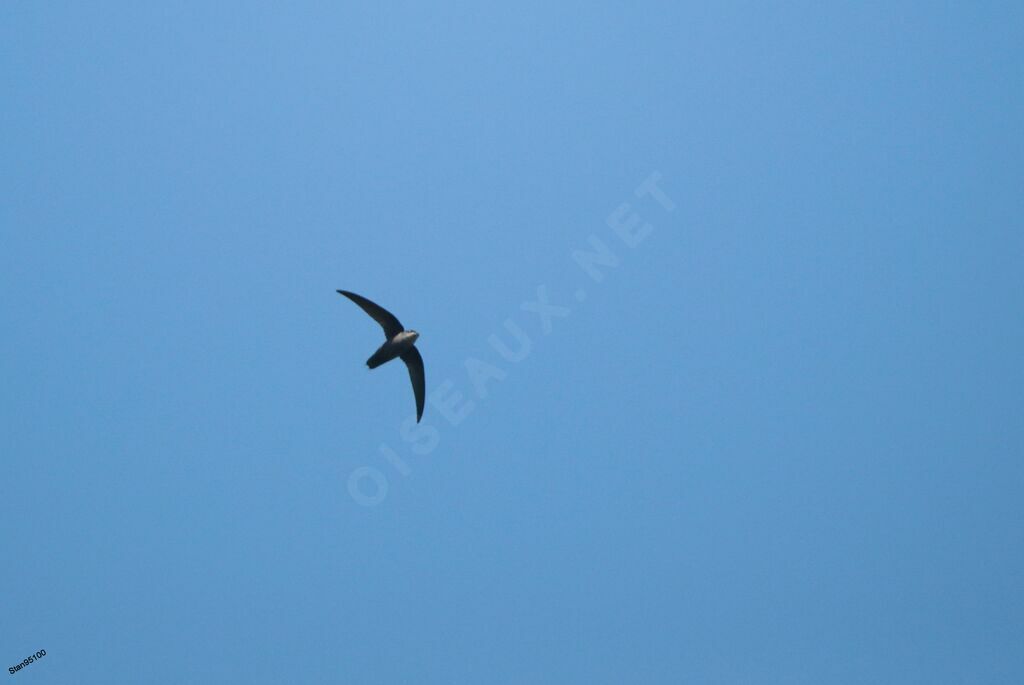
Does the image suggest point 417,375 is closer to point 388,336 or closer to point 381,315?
point 388,336

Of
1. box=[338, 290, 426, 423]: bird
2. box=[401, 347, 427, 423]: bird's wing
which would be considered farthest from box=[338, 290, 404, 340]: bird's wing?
box=[401, 347, 427, 423]: bird's wing

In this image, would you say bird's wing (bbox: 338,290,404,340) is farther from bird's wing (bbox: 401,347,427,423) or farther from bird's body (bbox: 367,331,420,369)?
bird's wing (bbox: 401,347,427,423)

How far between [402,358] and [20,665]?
43.2 feet

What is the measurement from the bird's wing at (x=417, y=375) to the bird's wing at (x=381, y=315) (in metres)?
0.84

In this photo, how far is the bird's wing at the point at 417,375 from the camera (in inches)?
837

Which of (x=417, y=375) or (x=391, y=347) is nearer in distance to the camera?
(x=391, y=347)

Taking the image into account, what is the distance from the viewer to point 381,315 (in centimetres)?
2031

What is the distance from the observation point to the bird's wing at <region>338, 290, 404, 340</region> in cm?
1992

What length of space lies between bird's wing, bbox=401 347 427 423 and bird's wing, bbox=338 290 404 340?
0.84m

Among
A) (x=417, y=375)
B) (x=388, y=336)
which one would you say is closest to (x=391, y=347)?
(x=388, y=336)

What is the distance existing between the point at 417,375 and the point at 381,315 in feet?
6.93

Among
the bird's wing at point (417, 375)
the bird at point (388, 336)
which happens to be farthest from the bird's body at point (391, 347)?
the bird's wing at point (417, 375)

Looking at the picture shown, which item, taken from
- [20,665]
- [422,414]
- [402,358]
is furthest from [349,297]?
[20,665]

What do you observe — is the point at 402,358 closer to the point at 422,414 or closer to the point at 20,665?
the point at 422,414
